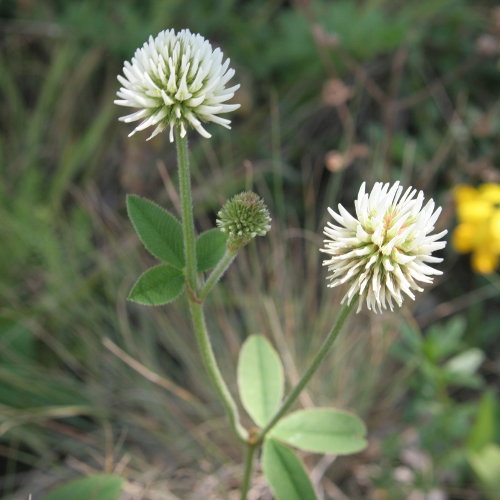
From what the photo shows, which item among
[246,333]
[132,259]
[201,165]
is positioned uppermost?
[201,165]

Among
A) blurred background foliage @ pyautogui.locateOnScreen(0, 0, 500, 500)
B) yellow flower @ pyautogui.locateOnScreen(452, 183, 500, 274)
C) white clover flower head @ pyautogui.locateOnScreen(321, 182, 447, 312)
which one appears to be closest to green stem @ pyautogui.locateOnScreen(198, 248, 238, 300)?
white clover flower head @ pyautogui.locateOnScreen(321, 182, 447, 312)

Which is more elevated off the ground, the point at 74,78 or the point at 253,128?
the point at 74,78

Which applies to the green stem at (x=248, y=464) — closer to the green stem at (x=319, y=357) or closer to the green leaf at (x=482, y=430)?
the green stem at (x=319, y=357)

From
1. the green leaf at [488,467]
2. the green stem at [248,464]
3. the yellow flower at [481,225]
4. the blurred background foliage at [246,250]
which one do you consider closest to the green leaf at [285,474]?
the green stem at [248,464]

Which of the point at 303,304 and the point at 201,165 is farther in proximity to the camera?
the point at 201,165

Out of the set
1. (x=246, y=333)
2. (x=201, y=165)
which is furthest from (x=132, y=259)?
(x=201, y=165)

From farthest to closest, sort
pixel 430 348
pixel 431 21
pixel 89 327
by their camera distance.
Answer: pixel 431 21
pixel 89 327
pixel 430 348

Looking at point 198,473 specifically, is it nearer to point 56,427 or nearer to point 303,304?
point 56,427
